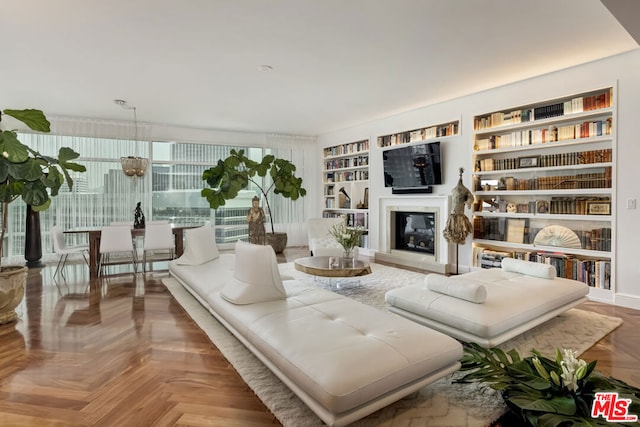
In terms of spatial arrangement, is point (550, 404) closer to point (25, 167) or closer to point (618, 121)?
point (618, 121)

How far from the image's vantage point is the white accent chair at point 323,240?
216 inches

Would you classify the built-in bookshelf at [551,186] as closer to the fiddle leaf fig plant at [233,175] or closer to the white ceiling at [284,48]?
the white ceiling at [284,48]

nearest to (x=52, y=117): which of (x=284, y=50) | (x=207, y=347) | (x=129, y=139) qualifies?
(x=129, y=139)

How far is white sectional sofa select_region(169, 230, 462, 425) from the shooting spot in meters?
1.69

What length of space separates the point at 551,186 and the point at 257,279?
4.10 m

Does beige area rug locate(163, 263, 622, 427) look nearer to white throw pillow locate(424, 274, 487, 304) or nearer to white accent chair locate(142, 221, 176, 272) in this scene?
white throw pillow locate(424, 274, 487, 304)

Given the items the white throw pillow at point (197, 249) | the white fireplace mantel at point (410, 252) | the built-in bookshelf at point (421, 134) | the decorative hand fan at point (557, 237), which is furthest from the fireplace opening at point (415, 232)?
the white throw pillow at point (197, 249)

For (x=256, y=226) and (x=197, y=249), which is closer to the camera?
(x=197, y=249)

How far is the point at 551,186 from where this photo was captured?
4668 mm

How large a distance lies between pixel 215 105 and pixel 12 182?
10.6 feet

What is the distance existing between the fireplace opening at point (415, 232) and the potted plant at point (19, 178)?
17.1ft

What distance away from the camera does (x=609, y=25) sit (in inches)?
129

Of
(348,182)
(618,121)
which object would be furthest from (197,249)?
(618,121)

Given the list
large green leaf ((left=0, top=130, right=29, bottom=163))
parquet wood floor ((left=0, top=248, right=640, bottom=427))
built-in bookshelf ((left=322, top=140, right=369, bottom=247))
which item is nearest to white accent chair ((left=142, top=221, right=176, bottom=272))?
parquet wood floor ((left=0, top=248, right=640, bottom=427))
